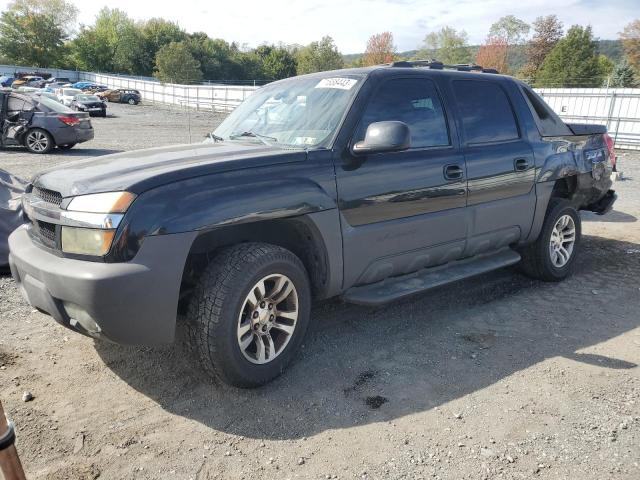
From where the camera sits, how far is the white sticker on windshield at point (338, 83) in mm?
3816

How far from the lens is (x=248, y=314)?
10.5 feet

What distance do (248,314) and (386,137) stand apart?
4.52 ft

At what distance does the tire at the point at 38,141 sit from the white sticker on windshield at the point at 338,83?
41.1 feet

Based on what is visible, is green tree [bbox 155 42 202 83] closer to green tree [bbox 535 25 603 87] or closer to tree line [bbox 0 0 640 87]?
tree line [bbox 0 0 640 87]

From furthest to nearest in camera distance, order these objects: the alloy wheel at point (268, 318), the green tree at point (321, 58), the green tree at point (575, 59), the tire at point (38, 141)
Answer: the green tree at point (321, 58), the green tree at point (575, 59), the tire at point (38, 141), the alloy wheel at point (268, 318)

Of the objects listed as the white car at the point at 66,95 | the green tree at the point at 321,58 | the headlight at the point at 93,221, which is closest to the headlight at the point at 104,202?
the headlight at the point at 93,221

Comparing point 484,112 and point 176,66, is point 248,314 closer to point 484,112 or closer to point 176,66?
point 484,112

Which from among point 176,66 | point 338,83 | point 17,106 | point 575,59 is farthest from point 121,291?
point 176,66

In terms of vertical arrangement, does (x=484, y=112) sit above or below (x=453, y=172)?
above

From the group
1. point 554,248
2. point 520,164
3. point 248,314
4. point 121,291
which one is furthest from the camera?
point 554,248

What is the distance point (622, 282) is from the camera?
5.29 meters

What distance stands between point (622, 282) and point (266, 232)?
3.83 meters

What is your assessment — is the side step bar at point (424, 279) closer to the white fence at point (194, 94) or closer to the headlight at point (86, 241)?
the headlight at point (86, 241)

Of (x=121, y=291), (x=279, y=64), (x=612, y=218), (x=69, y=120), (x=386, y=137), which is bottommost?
(x=612, y=218)
